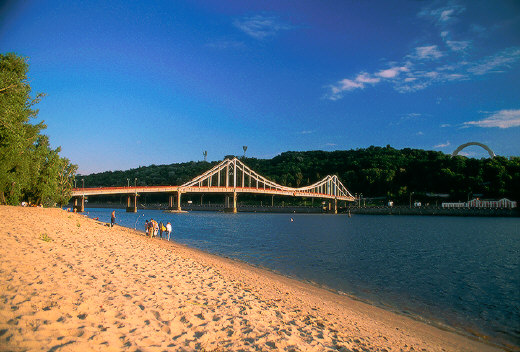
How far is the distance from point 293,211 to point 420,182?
50.9 meters

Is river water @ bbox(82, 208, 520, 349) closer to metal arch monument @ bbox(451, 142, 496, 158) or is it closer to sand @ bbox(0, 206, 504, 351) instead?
sand @ bbox(0, 206, 504, 351)

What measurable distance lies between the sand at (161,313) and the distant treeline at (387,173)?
11353cm

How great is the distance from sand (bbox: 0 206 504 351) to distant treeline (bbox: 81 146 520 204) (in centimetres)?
11353

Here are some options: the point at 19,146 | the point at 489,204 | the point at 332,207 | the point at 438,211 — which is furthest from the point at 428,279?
the point at 332,207

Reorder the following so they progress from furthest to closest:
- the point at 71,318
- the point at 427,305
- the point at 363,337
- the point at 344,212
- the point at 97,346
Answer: the point at 344,212 < the point at 427,305 < the point at 363,337 < the point at 71,318 < the point at 97,346

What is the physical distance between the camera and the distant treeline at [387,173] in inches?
4040

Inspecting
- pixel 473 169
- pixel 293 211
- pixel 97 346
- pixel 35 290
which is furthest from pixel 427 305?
pixel 473 169

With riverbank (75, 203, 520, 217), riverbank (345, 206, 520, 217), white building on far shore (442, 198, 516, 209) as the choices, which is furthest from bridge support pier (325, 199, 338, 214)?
white building on far shore (442, 198, 516, 209)

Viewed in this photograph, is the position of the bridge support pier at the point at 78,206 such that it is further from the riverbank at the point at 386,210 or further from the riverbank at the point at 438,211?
the riverbank at the point at 438,211

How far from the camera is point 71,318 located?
4625 millimetres

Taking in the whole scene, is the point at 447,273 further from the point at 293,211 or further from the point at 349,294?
the point at 293,211

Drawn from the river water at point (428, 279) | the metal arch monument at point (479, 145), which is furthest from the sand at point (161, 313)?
the metal arch monument at point (479, 145)

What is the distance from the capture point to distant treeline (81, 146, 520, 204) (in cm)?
10262

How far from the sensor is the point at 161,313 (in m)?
5.56
